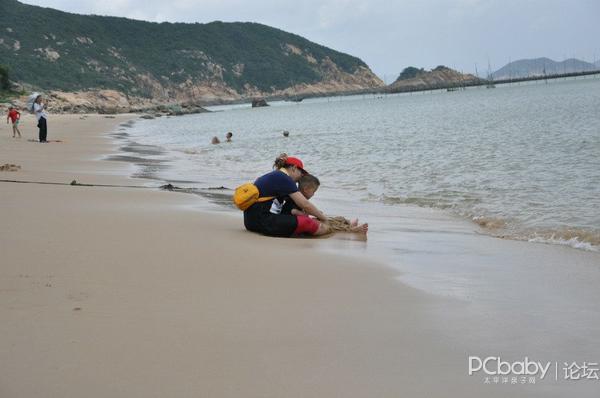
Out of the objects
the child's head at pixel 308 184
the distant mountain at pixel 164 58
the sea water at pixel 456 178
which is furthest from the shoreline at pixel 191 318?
the distant mountain at pixel 164 58

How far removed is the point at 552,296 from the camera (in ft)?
12.9

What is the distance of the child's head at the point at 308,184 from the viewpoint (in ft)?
Answer: 21.4

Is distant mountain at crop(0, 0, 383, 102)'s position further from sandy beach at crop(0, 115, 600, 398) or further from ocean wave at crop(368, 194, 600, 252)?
sandy beach at crop(0, 115, 600, 398)

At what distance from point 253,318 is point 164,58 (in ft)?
492

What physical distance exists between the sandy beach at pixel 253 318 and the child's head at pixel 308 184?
111 cm

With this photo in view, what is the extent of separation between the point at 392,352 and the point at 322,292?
1.03 meters

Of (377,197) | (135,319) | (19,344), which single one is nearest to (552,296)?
(135,319)

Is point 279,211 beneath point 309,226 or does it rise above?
above

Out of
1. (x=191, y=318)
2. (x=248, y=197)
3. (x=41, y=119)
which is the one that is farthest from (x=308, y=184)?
(x=41, y=119)

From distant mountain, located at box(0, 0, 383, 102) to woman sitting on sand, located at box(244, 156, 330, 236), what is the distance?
90.3 meters

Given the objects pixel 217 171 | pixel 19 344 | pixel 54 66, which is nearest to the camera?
pixel 19 344

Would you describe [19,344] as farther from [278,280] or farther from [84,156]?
[84,156]

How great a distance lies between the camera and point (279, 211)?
632 centimetres

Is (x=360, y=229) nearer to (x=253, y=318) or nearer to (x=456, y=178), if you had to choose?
(x=253, y=318)
